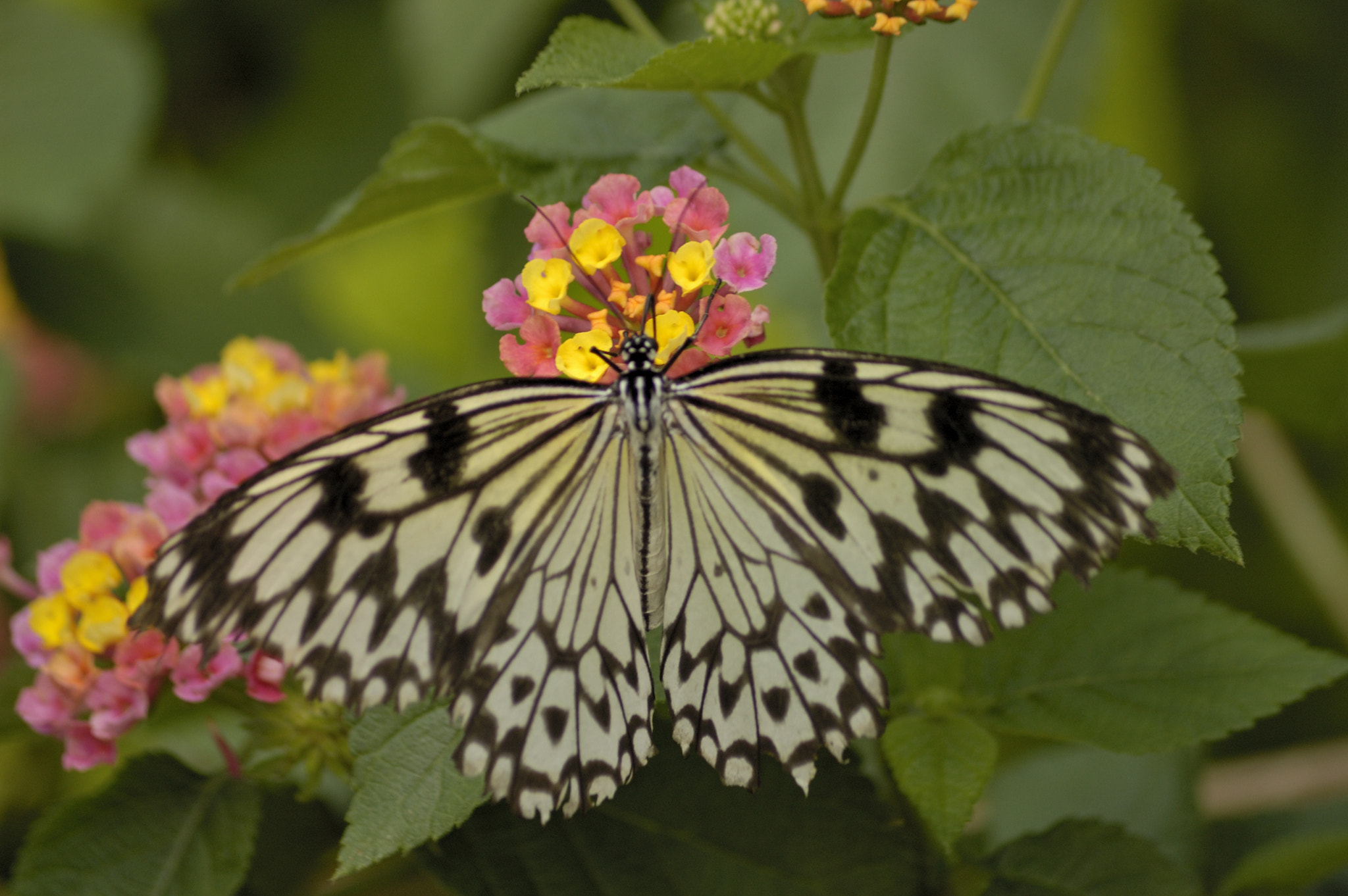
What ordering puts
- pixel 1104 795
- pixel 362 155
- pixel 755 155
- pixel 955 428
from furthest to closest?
pixel 362 155 → pixel 1104 795 → pixel 755 155 → pixel 955 428

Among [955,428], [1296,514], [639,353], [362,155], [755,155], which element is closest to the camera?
[955,428]

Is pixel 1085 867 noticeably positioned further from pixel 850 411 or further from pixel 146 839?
pixel 146 839

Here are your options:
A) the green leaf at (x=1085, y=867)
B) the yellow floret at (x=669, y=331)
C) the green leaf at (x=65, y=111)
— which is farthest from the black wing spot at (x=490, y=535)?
the green leaf at (x=65, y=111)

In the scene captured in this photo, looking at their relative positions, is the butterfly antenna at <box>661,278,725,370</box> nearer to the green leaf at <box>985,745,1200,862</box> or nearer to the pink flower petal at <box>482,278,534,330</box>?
the pink flower petal at <box>482,278,534,330</box>

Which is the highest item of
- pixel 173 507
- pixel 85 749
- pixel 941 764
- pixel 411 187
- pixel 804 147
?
pixel 411 187

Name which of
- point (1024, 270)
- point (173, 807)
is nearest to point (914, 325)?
point (1024, 270)

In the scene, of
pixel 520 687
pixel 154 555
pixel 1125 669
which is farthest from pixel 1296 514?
pixel 154 555

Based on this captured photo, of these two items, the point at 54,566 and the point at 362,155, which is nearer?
the point at 54,566
